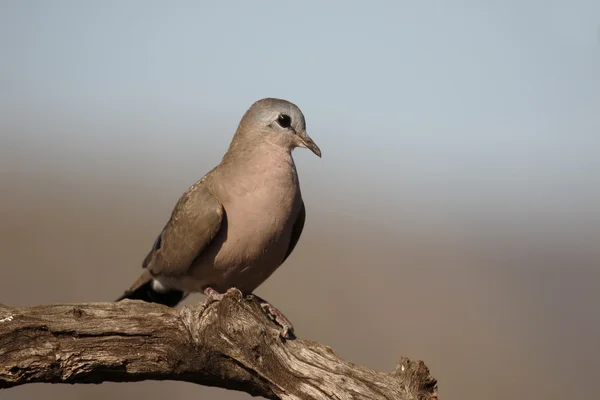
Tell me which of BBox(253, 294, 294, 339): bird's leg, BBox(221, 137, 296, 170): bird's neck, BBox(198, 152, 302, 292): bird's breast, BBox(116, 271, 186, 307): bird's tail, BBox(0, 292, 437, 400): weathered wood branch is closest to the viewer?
BBox(0, 292, 437, 400): weathered wood branch

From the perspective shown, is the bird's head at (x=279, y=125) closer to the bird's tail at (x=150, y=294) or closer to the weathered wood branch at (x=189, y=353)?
the bird's tail at (x=150, y=294)

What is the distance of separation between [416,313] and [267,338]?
702 inches

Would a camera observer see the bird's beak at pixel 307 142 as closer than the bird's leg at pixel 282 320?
No

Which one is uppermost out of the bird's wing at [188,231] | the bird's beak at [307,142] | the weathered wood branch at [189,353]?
the bird's beak at [307,142]

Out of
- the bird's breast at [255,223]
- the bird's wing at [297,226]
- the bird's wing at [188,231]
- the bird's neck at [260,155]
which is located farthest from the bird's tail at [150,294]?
the bird's neck at [260,155]

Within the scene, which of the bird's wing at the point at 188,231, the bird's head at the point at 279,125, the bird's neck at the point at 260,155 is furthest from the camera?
the bird's head at the point at 279,125

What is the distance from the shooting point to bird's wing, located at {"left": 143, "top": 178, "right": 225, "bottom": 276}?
6991 mm

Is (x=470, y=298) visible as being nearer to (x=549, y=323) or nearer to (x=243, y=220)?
(x=549, y=323)

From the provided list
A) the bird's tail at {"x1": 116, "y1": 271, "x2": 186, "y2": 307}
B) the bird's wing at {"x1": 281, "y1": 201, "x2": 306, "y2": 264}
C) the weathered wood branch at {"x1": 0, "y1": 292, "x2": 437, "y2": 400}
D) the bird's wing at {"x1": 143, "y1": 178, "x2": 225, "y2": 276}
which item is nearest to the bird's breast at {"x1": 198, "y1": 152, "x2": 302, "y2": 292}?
the bird's wing at {"x1": 143, "y1": 178, "x2": 225, "y2": 276}

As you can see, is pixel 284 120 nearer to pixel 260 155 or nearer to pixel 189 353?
pixel 260 155

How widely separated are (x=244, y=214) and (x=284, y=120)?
1.02 m

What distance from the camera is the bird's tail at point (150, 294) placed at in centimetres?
792

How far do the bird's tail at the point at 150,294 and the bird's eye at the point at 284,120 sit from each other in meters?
1.81

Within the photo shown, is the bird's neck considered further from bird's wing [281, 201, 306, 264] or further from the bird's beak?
bird's wing [281, 201, 306, 264]
